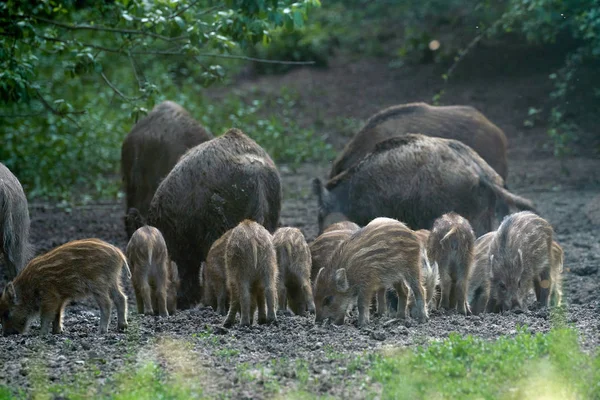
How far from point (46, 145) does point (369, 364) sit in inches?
451

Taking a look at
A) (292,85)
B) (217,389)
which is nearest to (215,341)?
(217,389)

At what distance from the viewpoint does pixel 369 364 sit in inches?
209

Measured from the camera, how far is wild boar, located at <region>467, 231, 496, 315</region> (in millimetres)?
7623

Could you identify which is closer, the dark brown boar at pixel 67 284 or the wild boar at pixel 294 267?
the dark brown boar at pixel 67 284

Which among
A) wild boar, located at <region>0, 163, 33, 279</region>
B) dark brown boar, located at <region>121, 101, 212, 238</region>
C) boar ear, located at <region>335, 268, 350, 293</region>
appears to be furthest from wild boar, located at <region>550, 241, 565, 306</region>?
dark brown boar, located at <region>121, 101, 212, 238</region>

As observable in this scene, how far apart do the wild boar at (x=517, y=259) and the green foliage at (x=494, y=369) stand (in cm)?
178

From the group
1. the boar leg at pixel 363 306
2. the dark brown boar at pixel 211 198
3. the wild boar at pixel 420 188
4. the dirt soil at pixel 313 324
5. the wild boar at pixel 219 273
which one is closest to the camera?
the dirt soil at pixel 313 324

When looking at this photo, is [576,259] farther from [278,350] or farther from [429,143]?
[278,350]

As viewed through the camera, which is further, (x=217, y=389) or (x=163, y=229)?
(x=163, y=229)

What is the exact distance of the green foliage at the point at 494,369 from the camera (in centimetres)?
A: 475

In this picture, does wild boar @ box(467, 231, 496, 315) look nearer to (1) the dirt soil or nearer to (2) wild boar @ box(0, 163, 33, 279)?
(1) the dirt soil

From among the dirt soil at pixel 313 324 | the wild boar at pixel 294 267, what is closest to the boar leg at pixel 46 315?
the dirt soil at pixel 313 324

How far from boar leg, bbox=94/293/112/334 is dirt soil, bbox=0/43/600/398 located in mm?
109

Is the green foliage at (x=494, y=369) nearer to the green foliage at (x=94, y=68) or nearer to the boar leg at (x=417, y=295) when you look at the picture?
the boar leg at (x=417, y=295)
